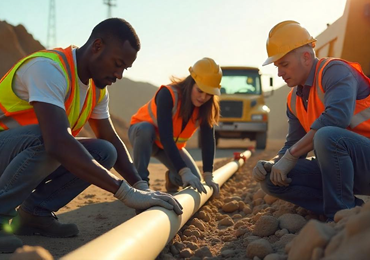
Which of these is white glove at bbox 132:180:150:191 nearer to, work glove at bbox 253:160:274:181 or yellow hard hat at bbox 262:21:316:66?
work glove at bbox 253:160:274:181

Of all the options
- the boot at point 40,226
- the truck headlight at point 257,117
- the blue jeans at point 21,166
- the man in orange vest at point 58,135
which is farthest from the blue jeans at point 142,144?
the truck headlight at point 257,117

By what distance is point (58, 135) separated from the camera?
212cm

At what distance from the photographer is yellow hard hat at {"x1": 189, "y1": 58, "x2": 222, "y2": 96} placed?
12.5ft

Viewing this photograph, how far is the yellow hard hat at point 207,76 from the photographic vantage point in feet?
12.5

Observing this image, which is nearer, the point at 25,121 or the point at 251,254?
the point at 251,254

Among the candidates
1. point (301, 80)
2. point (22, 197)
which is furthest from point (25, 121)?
point (301, 80)

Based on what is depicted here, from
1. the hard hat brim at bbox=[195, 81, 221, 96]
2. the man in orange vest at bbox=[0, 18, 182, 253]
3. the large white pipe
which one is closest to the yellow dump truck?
the hard hat brim at bbox=[195, 81, 221, 96]

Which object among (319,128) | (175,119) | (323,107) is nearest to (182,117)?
(175,119)

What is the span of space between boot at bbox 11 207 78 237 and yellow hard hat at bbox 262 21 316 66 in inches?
68.9

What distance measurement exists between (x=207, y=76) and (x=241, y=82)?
8551 mm

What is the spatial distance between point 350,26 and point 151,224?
444 centimetres

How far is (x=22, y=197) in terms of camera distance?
7.48 feet

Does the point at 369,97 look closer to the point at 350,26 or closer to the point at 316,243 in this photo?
the point at 316,243

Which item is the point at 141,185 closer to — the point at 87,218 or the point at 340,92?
the point at 87,218
